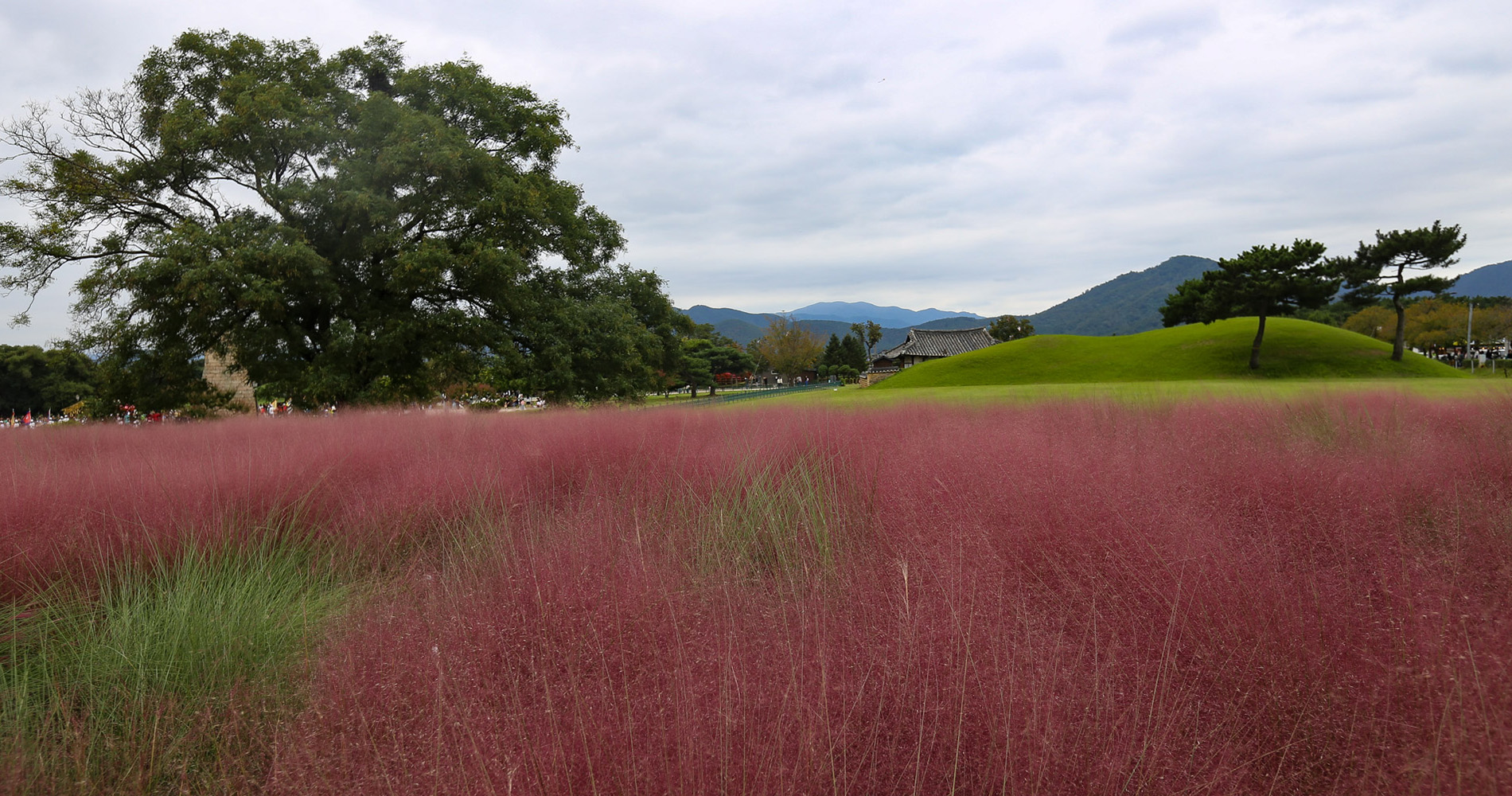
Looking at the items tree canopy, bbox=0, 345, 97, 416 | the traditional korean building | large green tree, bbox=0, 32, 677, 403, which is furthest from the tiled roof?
tree canopy, bbox=0, 345, 97, 416

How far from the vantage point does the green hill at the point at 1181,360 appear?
91.5 feet

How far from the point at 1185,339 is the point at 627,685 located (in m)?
41.9

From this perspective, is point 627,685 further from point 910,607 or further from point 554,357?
point 554,357

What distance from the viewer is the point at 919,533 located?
2.56 metres

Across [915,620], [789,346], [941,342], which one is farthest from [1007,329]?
[915,620]

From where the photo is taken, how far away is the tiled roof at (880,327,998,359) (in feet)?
252

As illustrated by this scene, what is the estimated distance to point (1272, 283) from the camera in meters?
29.0

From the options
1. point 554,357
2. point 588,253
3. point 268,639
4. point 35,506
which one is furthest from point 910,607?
point 588,253

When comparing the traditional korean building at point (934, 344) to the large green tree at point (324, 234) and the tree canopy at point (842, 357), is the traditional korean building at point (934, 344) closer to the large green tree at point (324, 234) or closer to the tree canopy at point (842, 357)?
the tree canopy at point (842, 357)

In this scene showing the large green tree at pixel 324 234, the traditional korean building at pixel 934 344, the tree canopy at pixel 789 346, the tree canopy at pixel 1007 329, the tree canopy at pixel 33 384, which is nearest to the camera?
the large green tree at pixel 324 234

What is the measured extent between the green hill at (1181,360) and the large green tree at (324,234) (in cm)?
1774

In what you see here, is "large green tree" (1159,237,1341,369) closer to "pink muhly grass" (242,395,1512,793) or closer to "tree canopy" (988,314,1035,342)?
"pink muhly grass" (242,395,1512,793)

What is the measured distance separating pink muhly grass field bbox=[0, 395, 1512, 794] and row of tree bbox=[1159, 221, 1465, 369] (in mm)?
33008

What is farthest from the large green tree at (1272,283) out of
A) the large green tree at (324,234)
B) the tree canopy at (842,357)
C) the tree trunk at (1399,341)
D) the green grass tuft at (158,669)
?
the tree canopy at (842,357)
